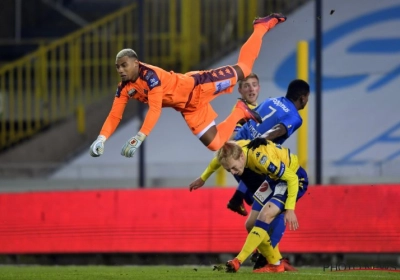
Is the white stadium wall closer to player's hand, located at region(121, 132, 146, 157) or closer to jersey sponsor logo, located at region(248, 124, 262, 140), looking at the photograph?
jersey sponsor logo, located at region(248, 124, 262, 140)

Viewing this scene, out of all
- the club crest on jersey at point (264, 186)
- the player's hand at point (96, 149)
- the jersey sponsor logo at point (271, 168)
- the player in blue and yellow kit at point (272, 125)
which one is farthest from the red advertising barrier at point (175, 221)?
the player's hand at point (96, 149)

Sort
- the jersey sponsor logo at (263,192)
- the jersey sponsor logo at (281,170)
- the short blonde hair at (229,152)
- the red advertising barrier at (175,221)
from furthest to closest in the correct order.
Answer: the red advertising barrier at (175,221) < the jersey sponsor logo at (263,192) < the jersey sponsor logo at (281,170) < the short blonde hair at (229,152)

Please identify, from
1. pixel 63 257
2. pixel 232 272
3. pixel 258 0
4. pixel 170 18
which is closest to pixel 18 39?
pixel 170 18

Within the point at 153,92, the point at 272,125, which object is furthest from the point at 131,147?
the point at 272,125

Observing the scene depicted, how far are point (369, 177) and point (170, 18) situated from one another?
20.9 feet

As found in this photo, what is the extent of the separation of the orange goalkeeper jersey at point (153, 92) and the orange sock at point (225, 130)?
1.58ft

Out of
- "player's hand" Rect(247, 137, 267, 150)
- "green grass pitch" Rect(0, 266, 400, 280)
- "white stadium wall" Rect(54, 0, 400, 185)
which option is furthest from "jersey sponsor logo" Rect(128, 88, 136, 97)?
"white stadium wall" Rect(54, 0, 400, 185)

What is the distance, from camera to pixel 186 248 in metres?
17.2

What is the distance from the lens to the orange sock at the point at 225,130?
13289mm

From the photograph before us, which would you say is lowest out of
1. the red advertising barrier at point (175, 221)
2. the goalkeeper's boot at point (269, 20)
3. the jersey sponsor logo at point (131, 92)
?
the red advertising barrier at point (175, 221)

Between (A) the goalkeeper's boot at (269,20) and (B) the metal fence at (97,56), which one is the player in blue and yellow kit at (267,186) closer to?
(A) the goalkeeper's boot at (269,20)

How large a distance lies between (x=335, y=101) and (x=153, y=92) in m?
9.15

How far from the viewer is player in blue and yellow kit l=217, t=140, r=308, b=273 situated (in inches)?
486

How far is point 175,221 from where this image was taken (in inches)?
688
